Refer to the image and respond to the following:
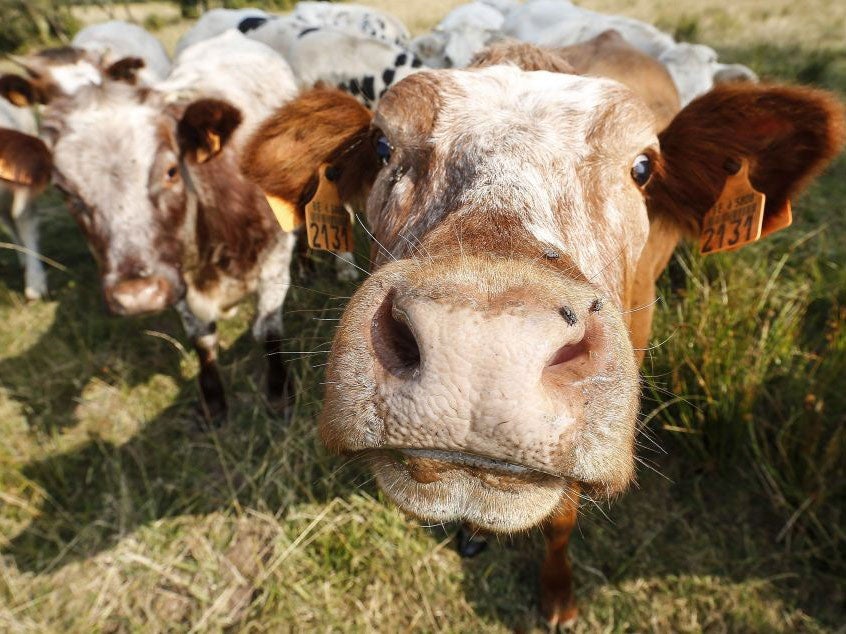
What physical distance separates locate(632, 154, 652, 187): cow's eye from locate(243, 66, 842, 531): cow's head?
1 cm

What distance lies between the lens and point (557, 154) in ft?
5.27

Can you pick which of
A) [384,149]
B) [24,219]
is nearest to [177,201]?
[384,149]

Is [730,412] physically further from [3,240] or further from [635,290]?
[3,240]

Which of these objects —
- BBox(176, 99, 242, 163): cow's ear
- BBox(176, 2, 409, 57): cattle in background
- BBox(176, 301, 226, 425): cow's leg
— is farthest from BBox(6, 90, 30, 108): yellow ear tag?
BBox(176, 2, 409, 57): cattle in background

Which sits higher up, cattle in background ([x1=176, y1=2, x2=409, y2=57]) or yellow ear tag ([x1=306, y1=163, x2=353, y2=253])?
cattle in background ([x1=176, y1=2, x2=409, y2=57])

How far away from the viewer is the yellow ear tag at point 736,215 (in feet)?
6.87

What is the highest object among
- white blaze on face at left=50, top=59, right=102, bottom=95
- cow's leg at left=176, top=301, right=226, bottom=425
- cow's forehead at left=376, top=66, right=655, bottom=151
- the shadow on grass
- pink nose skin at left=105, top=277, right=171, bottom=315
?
cow's forehead at left=376, top=66, right=655, bottom=151

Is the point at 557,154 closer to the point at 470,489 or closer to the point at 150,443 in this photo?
the point at 470,489

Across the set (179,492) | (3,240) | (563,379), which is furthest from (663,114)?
(3,240)

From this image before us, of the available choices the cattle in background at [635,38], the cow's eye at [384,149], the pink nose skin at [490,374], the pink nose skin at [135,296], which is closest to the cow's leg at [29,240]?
the pink nose skin at [135,296]

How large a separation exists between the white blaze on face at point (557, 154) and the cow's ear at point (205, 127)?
1.68 metres

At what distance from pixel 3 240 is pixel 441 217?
21.7 feet

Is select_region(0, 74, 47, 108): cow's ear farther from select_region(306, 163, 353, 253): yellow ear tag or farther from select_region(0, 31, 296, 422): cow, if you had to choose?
select_region(306, 163, 353, 253): yellow ear tag

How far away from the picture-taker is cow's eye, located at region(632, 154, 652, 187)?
1.86m
